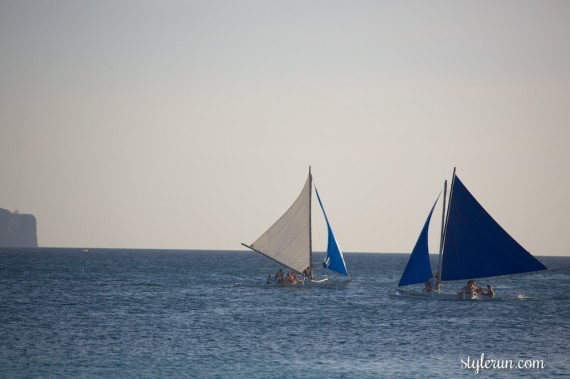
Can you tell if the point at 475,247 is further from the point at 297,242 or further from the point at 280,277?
the point at 280,277

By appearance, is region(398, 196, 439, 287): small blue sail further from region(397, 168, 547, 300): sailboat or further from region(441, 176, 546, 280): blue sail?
region(441, 176, 546, 280): blue sail

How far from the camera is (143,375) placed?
40.4 meters

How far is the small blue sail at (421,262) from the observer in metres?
71.6

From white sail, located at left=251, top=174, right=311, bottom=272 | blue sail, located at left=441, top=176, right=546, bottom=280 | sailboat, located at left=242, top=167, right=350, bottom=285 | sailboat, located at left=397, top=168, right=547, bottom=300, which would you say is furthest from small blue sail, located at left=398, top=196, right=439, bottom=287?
white sail, located at left=251, top=174, right=311, bottom=272

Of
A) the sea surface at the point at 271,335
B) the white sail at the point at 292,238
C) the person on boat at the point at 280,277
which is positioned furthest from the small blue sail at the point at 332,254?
the person on boat at the point at 280,277

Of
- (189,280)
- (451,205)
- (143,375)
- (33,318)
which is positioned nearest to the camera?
(143,375)

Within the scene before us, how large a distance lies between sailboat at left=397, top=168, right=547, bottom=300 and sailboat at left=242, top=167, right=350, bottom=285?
34.4 feet

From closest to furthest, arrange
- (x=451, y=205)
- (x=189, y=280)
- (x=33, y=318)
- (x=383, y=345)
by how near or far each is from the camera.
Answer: (x=383, y=345), (x=33, y=318), (x=451, y=205), (x=189, y=280)

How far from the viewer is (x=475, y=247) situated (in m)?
70.2

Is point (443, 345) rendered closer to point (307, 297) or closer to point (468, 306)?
point (468, 306)

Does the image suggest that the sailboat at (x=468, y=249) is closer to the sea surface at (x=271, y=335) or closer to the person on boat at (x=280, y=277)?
the sea surface at (x=271, y=335)

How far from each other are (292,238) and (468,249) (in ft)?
61.1

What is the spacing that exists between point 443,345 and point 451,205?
23.4m

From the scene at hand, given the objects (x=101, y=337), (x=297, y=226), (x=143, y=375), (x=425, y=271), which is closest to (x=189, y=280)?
(x=297, y=226)
